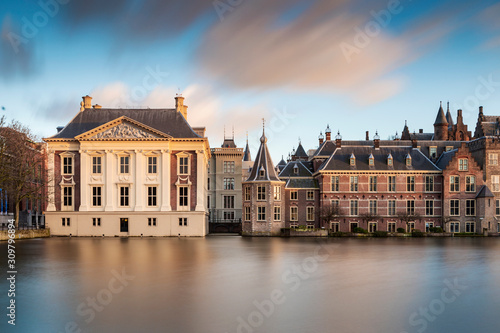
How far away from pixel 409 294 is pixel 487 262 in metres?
15.2

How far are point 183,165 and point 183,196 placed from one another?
13.4 feet

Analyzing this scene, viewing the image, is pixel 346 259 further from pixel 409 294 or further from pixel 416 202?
pixel 416 202

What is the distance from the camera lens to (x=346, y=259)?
32.9 m

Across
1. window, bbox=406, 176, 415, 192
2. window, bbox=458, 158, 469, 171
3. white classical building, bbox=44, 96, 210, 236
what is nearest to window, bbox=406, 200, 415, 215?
window, bbox=406, 176, 415, 192

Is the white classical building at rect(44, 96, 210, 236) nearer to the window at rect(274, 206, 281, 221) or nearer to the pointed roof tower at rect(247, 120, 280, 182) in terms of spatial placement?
the pointed roof tower at rect(247, 120, 280, 182)

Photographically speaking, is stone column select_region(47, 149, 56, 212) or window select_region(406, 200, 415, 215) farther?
window select_region(406, 200, 415, 215)

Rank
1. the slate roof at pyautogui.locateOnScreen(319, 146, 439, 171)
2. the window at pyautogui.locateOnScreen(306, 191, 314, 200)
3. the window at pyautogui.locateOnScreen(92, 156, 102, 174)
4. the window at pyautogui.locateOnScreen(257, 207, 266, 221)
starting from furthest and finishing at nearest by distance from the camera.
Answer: the window at pyautogui.locateOnScreen(306, 191, 314, 200) → the slate roof at pyautogui.locateOnScreen(319, 146, 439, 171) → the window at pyautogui.locateOnScreen(257, 207, 266, 221) → the window at pyautogui.locateOnScreen(92, 156, 102, 174)

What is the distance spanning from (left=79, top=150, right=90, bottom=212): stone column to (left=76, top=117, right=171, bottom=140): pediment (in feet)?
8.18

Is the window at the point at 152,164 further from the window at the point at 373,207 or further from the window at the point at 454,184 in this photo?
the window at the point at 454,184

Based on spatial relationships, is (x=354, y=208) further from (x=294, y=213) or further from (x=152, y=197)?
(x=152, y=197)

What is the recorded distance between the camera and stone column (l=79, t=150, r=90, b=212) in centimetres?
6238

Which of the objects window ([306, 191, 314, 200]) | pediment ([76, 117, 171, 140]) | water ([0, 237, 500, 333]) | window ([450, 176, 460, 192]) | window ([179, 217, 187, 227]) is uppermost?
pediment ([76, 117, 171, 140])

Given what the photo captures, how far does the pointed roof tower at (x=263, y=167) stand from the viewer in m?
68.2

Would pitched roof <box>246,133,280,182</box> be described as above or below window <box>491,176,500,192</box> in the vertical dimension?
above
